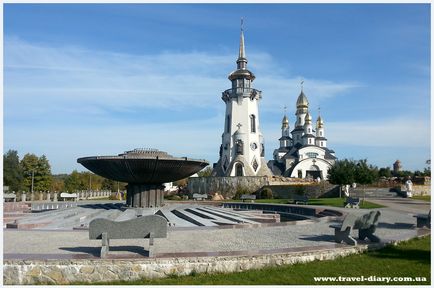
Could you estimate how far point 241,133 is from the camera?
5297cm

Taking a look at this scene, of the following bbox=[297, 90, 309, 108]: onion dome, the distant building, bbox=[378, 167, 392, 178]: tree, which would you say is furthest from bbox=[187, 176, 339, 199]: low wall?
the distant building

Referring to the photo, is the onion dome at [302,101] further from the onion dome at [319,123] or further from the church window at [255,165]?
the church window at [255,165]

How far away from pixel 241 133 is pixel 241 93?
18.7 ft

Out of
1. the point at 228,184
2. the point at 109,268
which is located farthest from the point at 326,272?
the point at 228,184

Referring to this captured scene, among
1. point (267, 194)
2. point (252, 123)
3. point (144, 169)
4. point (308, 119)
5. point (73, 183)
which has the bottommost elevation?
point (267, 194)

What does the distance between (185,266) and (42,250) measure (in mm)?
3044

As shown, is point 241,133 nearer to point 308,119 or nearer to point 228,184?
point 228,184

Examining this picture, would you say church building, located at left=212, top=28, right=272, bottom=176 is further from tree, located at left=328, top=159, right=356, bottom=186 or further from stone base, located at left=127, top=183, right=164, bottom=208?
stone base, located at left=127, top=183, right=164, bottom=208

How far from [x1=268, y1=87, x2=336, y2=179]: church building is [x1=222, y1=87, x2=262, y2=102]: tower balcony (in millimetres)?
17612

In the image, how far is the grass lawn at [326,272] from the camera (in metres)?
5.70

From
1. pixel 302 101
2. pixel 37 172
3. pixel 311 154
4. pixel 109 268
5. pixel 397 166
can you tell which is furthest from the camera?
pixel 397 166

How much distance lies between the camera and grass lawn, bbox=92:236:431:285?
570 cm

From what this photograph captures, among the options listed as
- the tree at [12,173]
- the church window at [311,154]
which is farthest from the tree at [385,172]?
the tree at [12,173]

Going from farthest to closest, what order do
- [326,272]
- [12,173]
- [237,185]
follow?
1. [237,185]
2. [12,173]
3. [326,272]
